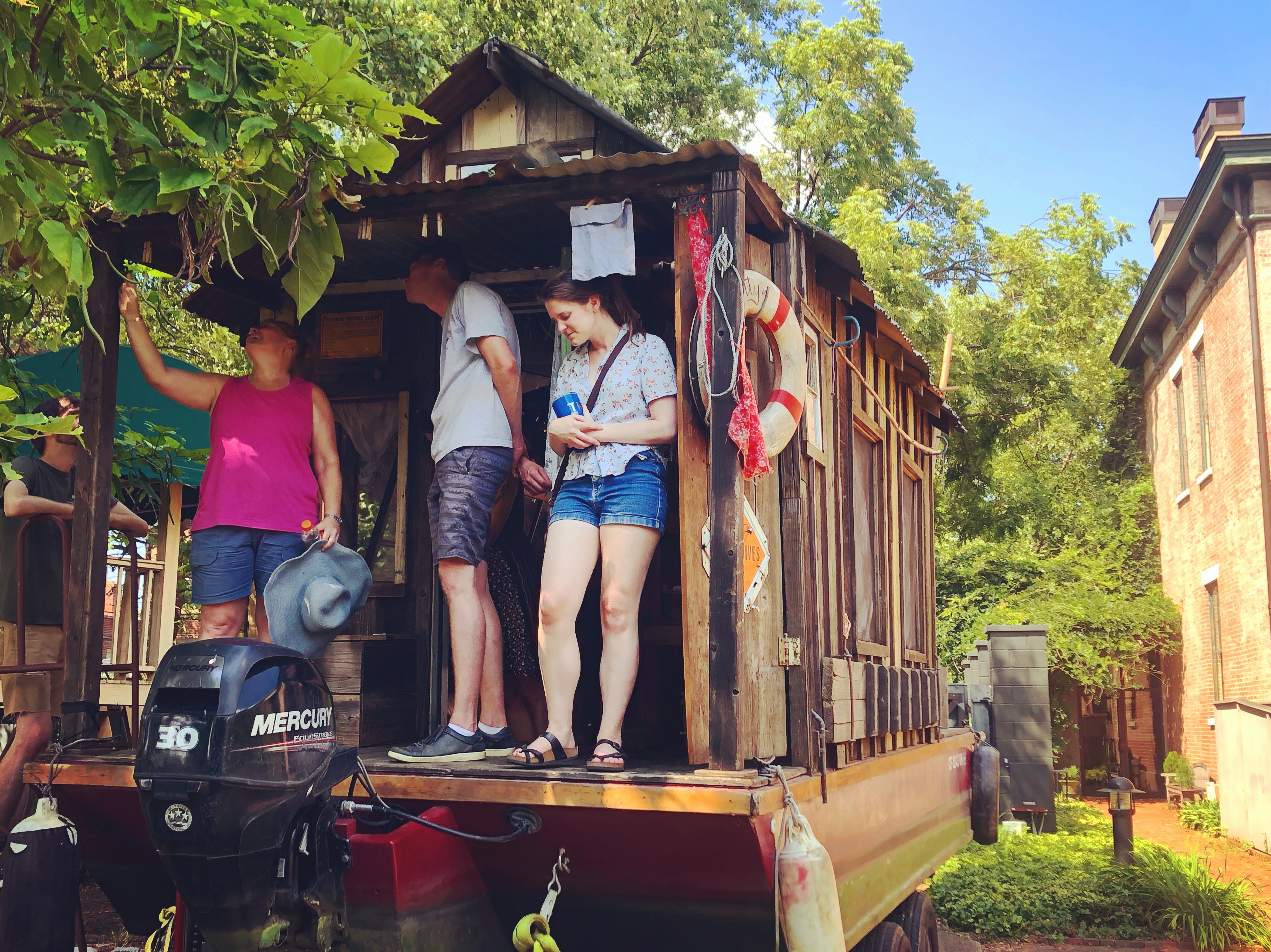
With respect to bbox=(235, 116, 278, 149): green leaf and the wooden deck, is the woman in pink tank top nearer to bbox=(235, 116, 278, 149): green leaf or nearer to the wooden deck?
the wooden deck

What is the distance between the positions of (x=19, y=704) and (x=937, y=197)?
81.1 ft

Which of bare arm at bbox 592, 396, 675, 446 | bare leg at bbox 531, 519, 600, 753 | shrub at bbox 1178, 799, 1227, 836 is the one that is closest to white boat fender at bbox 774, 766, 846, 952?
bare leg at bbox 531, 519, 600, 753

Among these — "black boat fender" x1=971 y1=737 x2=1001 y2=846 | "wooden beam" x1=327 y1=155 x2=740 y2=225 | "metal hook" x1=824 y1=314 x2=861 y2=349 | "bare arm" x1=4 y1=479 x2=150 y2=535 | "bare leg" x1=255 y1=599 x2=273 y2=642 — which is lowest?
"black boat fender" x1=971 y1=737 x2=1001 y2=846

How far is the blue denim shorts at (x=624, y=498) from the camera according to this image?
409 cm

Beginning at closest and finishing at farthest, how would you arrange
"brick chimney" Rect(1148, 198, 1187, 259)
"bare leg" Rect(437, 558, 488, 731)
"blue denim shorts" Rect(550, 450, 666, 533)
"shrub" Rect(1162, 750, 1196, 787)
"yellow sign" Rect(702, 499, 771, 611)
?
"yellow sign" Rect(702, 499, 771, 611)
"blue denim shorts" Rect(550, 450, 666, 533)
"bare leg" Rect(437, 558, 488, 731)
"shrub" Rect(1162, 750, 1196, 787)
"brick chimney" Rect(1148, 198, 1187, 259)

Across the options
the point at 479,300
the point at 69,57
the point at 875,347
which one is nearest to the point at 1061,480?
the point at 875,347

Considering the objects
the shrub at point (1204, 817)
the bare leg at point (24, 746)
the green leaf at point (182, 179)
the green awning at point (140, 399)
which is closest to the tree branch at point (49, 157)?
the green leaf at point (182, 179)

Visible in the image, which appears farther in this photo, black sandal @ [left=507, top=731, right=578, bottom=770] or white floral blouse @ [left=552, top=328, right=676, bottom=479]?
white floral blouse @ [left=552, top=328, right=676, bottom=479]

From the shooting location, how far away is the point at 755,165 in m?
3.94

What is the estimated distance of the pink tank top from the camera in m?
4.68

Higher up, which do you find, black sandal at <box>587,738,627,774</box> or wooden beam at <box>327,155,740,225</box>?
wooden beam at <box>327,155,740,225</box>

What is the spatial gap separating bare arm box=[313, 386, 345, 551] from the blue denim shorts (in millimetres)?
1195

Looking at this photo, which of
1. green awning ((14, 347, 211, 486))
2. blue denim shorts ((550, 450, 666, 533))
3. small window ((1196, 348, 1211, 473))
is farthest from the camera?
small window ((1196, 348, 1211, 473))

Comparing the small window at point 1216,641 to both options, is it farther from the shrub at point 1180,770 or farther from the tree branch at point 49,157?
the tree branch at point 49,157
